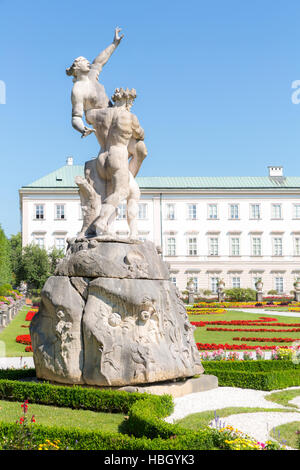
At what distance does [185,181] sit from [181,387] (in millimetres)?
44503

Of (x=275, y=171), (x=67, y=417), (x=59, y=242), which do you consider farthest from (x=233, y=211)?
(x=67, y=417)

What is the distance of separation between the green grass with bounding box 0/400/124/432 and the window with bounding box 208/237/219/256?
144 ft

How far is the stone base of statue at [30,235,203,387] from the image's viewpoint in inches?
271

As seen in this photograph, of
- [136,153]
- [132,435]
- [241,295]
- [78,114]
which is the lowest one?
[241,295]

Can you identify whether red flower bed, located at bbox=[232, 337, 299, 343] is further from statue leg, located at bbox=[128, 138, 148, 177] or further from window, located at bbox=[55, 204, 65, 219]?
window, located at bbox=[55, 204, 65, 219]

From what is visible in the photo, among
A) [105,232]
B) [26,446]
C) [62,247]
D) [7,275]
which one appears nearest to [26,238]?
[62,247]

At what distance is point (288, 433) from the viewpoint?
5.40 meters

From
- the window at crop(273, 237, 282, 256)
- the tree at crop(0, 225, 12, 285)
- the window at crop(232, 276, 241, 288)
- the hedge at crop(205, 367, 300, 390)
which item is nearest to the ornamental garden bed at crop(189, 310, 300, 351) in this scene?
the hedge at crop(205, 367, 300, 390)

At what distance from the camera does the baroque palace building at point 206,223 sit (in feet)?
158

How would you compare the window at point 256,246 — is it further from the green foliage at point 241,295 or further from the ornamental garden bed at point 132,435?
the ornamental garden bed at point 132,435

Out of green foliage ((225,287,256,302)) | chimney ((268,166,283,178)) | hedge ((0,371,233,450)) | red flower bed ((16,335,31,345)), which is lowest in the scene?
green foliage ((225,287,256,302))

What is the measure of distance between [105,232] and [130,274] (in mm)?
902

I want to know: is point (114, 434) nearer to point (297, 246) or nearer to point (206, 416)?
point (206, 416)

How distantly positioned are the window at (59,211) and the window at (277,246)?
21012 mm
